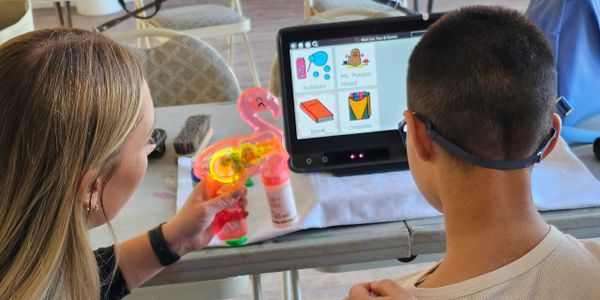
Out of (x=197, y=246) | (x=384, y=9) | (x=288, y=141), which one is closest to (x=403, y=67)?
(x=288, y=141)

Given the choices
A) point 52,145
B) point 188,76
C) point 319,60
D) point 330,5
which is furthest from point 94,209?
point 330,5

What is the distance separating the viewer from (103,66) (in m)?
0.83

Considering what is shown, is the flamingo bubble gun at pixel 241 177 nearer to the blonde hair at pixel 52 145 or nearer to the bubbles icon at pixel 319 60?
the bubbles icon at pixel 319 60

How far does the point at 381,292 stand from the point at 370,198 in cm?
32

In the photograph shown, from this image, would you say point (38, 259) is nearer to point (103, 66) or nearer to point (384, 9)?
point (103, 66)

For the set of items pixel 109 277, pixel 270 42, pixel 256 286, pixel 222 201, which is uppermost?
pixel 222 201

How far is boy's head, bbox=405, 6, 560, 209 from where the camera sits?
748 millimetres

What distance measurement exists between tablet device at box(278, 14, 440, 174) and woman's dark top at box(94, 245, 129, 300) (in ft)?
1.18

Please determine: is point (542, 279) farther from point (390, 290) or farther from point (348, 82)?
point (348, 82)

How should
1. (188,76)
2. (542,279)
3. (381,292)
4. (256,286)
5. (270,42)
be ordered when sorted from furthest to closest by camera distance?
(270,42) → (188,76) → (256,286) → (381,292) → (542,279)

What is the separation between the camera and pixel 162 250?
1.07m

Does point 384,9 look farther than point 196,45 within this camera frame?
Yes

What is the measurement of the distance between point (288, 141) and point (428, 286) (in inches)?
19.2

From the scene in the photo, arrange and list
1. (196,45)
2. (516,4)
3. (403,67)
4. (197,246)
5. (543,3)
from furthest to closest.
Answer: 1. (516,4)
2. (196,45)
3. (543,3)
4. (403,67)
5. (197,246)
